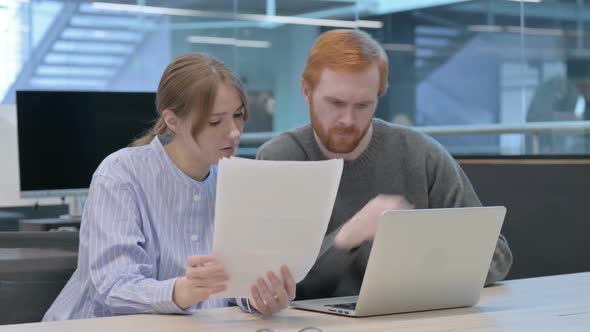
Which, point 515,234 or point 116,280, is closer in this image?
point 116,280

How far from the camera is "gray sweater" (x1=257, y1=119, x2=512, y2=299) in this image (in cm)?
222

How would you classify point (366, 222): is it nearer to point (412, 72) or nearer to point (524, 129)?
point (524, 129)

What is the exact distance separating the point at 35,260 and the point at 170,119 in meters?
0.41

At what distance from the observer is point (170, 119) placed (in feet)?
6.42

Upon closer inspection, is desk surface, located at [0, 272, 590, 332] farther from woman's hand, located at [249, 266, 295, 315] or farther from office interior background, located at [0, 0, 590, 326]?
office interior background, located at [0, 0, 590, 326]

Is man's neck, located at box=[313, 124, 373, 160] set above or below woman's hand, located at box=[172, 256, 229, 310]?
above

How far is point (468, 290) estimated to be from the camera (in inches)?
72.4

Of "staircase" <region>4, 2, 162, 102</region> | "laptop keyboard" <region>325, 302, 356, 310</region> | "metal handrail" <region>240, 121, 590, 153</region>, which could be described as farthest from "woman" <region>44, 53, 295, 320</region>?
"staircase" <region>4, 2, 162, 102</region>

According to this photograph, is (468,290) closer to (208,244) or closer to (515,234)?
(208,244)

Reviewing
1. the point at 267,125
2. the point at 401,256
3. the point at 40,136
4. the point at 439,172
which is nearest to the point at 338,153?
the point at 439,172

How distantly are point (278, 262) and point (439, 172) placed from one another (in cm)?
79

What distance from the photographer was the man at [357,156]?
2121 mm

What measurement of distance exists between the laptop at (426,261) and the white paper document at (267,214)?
4.8 inches

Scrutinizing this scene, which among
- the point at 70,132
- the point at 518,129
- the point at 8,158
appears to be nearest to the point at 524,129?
the point at 518,129
